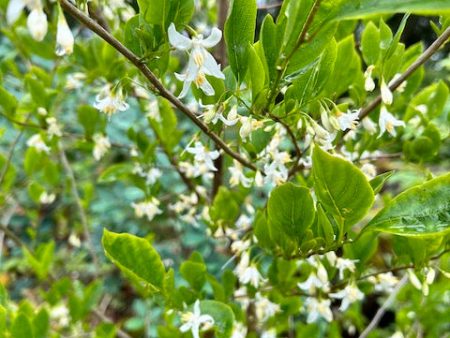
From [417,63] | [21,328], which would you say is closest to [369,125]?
[417,63]

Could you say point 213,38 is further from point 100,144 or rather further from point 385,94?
point 100,144

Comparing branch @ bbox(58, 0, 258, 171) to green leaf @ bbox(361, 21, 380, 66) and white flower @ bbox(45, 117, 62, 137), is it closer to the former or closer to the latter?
green leaf @ bbox(361, 21, 380, 66)

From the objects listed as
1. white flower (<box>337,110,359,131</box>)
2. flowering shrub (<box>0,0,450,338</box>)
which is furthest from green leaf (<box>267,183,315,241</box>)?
white flower (<box>337,110,359,131</box>)

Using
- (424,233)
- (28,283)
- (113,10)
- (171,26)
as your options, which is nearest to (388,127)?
(424,233)

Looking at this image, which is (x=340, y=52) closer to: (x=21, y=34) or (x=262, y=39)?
(x=262, y=39)

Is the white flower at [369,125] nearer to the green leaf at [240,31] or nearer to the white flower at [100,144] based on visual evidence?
the green leaf at [240,31]

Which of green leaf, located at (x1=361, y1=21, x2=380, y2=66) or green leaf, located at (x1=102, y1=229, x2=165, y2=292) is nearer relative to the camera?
green leaf, located at (x1=102, y1=229, x2=165, y2=292)
